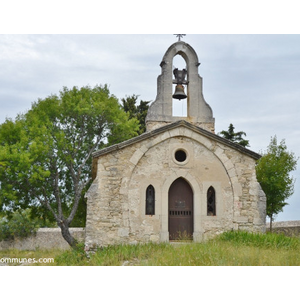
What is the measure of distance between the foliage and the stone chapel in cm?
1307

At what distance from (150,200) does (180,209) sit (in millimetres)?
1118

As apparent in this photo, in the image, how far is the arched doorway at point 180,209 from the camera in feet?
43.2

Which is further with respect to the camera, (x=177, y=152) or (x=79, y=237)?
(x=79, y=237)

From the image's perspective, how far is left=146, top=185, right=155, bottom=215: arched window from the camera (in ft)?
42.6

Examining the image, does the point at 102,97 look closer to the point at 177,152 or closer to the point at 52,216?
the point at 52,216

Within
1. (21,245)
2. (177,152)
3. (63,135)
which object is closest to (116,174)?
(177,152)

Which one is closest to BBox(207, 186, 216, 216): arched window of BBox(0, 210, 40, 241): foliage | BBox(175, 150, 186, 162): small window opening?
BBox(175, 150, 186, 162): small window opening

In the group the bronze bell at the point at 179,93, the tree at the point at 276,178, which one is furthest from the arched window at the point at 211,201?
the tree at the point at 276,178

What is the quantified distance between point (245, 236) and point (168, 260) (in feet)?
12.0

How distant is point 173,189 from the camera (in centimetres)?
1334

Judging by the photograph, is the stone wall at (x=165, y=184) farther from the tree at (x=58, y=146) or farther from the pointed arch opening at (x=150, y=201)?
the tree at (x=58, y=146)

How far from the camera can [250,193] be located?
43.7 ft

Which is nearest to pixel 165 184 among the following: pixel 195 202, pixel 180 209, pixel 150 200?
pixel 150 200

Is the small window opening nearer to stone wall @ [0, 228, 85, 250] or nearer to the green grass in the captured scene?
the green grass
